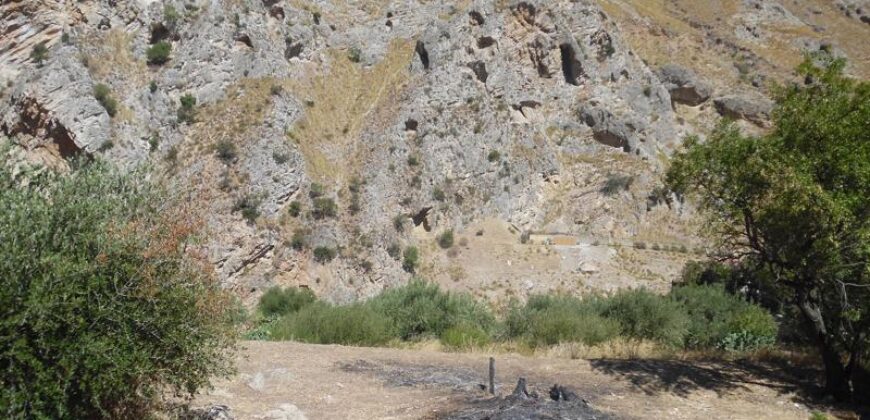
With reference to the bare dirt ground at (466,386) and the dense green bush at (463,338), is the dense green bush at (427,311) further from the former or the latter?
the bare dirt ground at (466,386)

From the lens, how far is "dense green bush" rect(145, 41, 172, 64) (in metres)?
39.7

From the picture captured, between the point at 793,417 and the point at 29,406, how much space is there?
380 inches

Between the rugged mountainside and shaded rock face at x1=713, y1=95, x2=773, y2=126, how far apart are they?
0.19 metres

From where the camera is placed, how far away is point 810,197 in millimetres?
8641

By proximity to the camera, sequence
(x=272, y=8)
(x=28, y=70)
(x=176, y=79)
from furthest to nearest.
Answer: (x=272, y=8) < (x=176, y=79) < (x=28, y=70)

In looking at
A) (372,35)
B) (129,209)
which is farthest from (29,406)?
(372,35)

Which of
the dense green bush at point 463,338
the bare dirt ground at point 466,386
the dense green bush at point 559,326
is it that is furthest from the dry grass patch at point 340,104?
the bare dirt ground at point 466,386

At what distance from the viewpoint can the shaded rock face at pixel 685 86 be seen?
56.0 meters

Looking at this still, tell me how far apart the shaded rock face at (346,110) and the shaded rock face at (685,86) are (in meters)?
3.18

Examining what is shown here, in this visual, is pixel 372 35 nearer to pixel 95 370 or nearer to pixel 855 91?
pixel 855 91

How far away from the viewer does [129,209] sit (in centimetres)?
646

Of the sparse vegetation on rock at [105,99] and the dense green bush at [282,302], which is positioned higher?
the sparse vegetation on rock at [105,99]

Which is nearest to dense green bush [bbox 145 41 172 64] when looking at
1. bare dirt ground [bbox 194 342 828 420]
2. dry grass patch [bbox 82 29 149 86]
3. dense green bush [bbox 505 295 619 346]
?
dry grass patch [bbox 82 29 149 86]

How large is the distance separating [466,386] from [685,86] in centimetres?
5365
